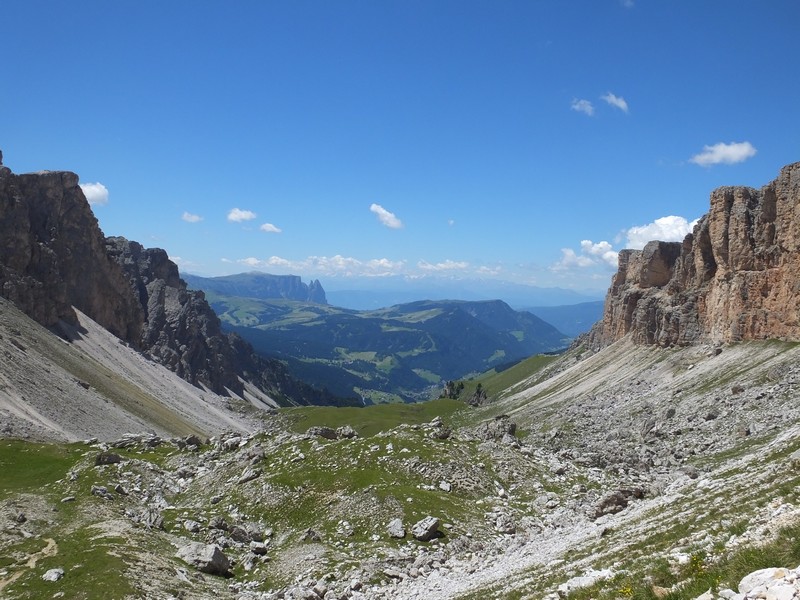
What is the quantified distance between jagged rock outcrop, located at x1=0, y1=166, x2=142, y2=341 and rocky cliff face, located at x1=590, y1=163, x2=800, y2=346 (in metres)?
177

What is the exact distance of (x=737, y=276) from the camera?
12850 centimetres

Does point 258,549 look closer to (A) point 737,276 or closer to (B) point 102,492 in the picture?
(B) point 102,492

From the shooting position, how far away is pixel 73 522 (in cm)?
4397

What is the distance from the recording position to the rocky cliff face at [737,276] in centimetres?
11569

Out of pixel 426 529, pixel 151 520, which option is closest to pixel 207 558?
pixel 151 520

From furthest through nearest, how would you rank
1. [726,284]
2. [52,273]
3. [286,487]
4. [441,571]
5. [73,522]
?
[52,273], [726,284], [286,487], [73,522], [441,571]

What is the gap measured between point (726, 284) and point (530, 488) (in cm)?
10644

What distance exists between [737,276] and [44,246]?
646 feet

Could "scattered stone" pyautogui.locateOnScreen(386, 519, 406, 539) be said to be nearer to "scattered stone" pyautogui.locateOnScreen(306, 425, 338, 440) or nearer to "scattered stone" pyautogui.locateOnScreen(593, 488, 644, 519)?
"scattered stone" pyautogui.locateOnScreen(593, 488, 644, 519)

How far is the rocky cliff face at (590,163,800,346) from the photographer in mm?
115688

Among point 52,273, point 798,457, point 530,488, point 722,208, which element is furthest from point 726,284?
point 52,273

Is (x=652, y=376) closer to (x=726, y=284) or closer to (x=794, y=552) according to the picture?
(x=726, y=284)

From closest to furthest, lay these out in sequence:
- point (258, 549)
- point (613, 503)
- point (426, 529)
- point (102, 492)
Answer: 1. point (426, 529)
2. point (258, 549)
3. point (613, 503)
4. point (102, 492)

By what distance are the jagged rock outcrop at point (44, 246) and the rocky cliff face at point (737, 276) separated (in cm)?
17721
